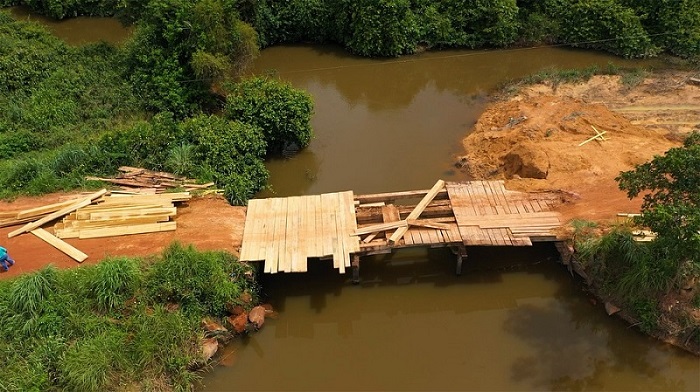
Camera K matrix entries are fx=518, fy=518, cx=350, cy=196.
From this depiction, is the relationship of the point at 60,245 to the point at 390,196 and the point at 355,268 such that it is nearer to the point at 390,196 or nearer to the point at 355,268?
the point at 355,268

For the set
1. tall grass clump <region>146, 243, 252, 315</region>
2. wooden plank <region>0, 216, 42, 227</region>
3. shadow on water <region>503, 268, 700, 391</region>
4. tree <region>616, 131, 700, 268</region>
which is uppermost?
tree <region>616, 131, 700, 268</region>

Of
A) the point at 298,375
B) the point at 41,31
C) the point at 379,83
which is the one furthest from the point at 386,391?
A: the point at 41,31

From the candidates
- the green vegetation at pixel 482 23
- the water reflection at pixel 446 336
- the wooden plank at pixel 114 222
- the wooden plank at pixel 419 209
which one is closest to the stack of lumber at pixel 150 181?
the wooden plank at pixel 114 222

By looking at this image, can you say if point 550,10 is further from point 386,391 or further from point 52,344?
point 52,344

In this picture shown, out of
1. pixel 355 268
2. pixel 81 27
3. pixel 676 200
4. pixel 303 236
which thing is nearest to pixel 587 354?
pixel 676 200

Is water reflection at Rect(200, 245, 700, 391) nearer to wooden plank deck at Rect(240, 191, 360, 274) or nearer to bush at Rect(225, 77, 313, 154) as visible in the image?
wooden plank deck at Rect(240, 191, 360, 274)

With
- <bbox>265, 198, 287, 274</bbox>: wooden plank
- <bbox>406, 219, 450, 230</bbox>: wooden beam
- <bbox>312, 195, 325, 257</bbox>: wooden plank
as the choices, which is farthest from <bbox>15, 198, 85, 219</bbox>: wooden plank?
<bbox>406, 219, 450, 230</bbox>: wooden beam

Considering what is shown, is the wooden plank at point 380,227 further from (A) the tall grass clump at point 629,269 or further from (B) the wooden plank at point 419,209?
(A) the tall grass clump at point 629,269
